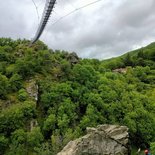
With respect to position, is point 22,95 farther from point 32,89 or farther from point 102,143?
point 102,143

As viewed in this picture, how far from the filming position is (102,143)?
59.8 m

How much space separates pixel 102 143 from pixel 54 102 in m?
28.3

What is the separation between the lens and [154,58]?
178 metres

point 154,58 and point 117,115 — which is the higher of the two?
point 154,58

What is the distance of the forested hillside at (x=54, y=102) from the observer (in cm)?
7362

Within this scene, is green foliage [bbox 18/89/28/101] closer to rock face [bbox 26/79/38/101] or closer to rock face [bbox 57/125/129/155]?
rock face [bbox 26/79/38/101]

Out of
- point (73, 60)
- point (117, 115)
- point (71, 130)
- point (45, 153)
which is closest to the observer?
point (45, 153)

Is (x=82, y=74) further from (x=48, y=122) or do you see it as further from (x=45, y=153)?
(x=45, y=153)

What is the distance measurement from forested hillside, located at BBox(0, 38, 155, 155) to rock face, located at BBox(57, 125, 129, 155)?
11.6m

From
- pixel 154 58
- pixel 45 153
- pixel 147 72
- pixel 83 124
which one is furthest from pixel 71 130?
pixel 154 58

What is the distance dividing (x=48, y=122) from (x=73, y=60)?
33.7 m

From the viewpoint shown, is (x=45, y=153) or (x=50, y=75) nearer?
(x=45, y=153)

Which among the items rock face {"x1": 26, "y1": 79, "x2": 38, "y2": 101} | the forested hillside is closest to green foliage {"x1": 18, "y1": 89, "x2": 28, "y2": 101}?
the forested hillside

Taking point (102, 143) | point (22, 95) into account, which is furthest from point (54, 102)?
point (102, 143)
